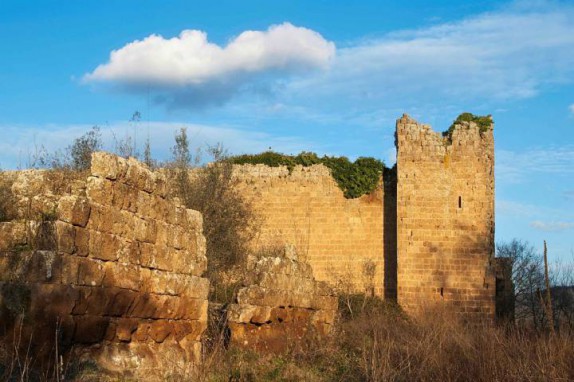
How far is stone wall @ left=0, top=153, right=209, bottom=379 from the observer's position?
684cm

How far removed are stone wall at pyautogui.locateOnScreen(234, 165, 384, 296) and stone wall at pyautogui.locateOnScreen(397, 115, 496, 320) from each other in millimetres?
1221

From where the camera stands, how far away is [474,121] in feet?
73.7

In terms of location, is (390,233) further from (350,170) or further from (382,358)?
(382,358)

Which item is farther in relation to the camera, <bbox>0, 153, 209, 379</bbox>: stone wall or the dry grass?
the dry grass

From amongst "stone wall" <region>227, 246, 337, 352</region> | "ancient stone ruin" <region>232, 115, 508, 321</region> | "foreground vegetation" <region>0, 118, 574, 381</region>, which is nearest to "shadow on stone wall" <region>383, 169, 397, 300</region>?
"ancient stone ruin" <region>232, 115, 508, 321</region>

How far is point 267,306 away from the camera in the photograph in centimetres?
1264

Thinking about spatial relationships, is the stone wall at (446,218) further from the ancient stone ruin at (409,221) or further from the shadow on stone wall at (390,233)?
the shadow on stone wall at (390,233)

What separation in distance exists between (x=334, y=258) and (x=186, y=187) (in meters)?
5.08

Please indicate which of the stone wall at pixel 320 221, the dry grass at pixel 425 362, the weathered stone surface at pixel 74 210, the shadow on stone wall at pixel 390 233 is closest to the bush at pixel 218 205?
the stone wall at pixel 320 221

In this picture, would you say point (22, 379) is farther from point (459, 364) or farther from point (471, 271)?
point (471, 271)

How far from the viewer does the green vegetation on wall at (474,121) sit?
22375mm

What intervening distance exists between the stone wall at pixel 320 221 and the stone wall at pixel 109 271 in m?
13.2

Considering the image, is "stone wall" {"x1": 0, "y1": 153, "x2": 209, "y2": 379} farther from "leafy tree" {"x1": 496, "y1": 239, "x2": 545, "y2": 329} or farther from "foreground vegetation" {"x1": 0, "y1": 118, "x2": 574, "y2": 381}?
"leafy tree" {"x1": 496, "y1": 239, "x2": 545, "y2": 329}

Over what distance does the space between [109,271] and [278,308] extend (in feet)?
18.6
